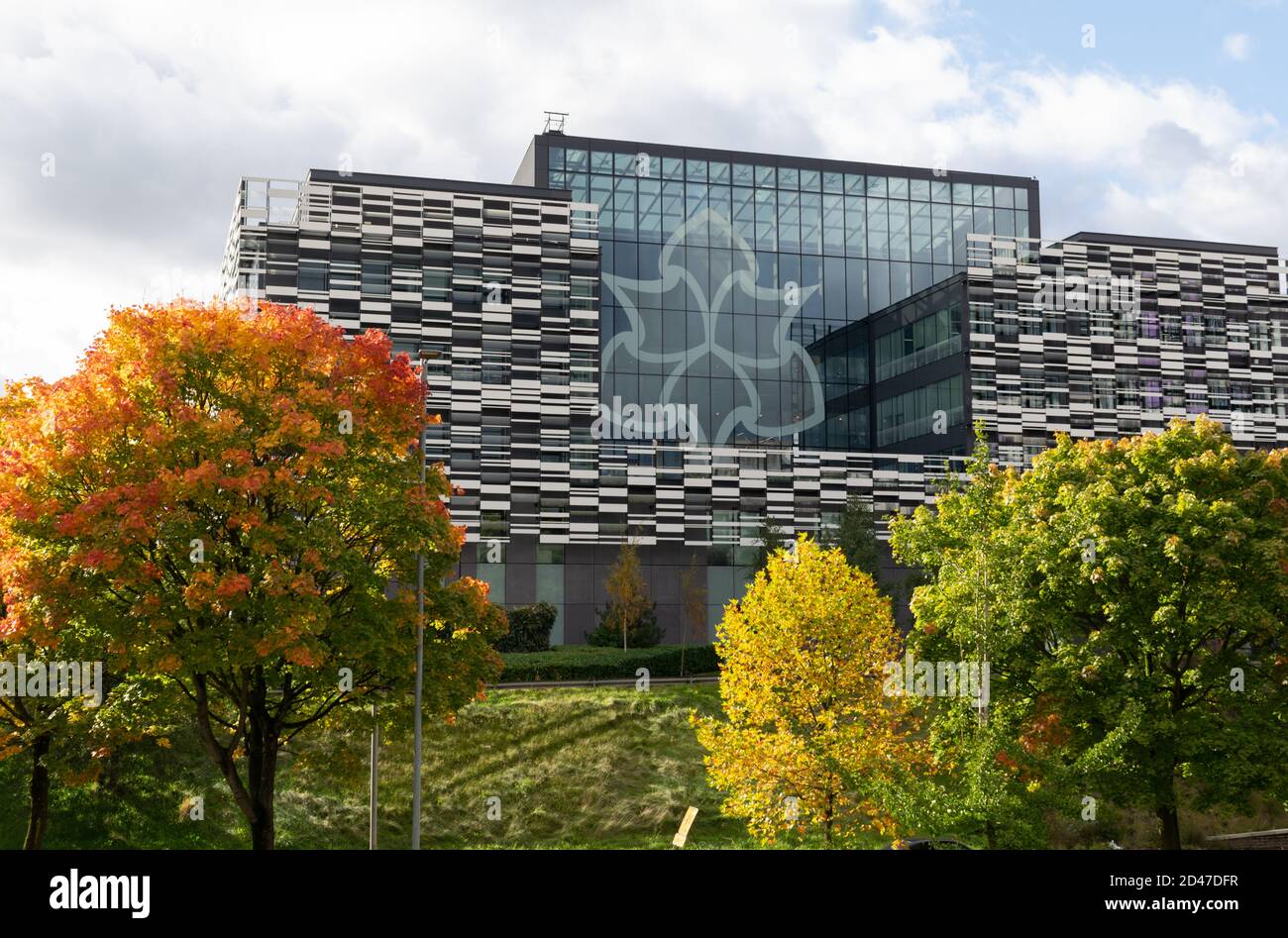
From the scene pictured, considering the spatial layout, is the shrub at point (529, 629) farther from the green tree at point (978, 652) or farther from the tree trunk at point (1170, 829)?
the tree trunk at point (1170, 829)

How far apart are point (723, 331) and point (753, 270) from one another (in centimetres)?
434

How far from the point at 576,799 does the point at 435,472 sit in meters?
14.8

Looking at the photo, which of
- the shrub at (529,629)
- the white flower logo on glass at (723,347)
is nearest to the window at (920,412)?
the white flower logo on glass at (723,347)

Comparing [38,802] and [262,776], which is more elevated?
[262,776]

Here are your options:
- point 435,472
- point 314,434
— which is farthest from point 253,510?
point 435,472

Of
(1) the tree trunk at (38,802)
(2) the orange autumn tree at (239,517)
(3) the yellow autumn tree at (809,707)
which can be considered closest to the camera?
(2) the orange autumn tree at (239,517)

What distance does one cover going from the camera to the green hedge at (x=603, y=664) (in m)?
50.1

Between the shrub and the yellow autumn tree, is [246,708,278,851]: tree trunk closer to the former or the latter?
the yellow autumn tree

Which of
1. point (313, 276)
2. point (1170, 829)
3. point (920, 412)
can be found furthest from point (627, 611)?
point (1170, 829)

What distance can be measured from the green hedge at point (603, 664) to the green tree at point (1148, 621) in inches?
884

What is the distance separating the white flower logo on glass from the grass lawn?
29.6 meters

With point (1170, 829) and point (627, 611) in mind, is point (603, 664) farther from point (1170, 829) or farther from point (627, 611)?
point (1170, 829)

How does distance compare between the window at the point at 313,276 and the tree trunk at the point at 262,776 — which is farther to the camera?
the window at the point at 313,276

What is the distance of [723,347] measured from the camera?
237ft
